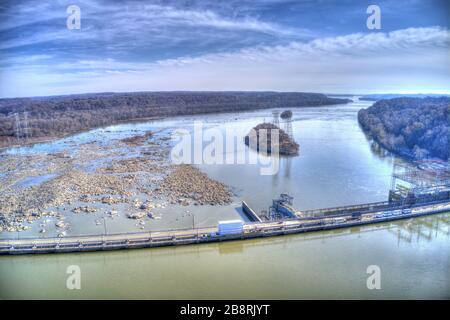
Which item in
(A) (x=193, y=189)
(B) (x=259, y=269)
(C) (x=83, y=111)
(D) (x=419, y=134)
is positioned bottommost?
(B) (x=259, y=269)

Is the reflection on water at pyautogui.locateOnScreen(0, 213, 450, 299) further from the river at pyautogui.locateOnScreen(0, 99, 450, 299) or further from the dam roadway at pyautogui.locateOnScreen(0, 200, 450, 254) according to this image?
the dam roadway at pyautogui.locateOnScreen(0, 200, 450, 254)

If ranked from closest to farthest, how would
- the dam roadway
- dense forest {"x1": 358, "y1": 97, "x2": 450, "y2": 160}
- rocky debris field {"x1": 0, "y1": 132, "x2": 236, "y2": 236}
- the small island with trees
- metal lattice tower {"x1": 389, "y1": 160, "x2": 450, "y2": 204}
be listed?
the dam roadway < rocky debris field {"x1": 0, "y1": 132, "x2": 236, "y2": 236} < metal lattice tower {"x1": 389, "y1": 160, "x2": 450, "y2": 204} < dense forest {"x1": 358, "y1": 97, "x2": 450, "y2": 160} < the small island with trees

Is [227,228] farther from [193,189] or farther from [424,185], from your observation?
[424,185]

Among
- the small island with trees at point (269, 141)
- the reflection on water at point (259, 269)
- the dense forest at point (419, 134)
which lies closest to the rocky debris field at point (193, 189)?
the reflection on water at point (259, 269)

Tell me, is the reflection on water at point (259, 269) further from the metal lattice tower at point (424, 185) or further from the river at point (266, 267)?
the metal lattice tower at point (424, 185)

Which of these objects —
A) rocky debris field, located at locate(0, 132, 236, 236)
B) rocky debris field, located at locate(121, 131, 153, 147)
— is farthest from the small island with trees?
rocky debris field, located at locate(121, 131, 153, 147)

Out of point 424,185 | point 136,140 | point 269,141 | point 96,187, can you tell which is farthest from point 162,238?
point 136,140

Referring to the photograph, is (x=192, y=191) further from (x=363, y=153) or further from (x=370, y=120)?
(x=370, y=120)

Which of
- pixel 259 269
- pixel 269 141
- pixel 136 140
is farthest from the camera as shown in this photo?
pixel 136 140
